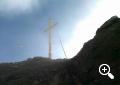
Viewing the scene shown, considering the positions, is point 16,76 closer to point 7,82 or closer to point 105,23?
point 7,82

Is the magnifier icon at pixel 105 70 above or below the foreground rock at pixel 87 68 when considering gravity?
below

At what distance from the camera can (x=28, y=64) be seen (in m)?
56.1

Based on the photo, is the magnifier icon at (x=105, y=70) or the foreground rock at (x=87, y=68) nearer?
the magnifier icon at (x=105, y=70)

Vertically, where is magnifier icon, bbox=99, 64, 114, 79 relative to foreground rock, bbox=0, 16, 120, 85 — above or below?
below

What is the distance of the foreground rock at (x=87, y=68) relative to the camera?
112ft

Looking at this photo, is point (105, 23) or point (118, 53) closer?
point (118, 53)

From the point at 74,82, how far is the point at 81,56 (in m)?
4.14

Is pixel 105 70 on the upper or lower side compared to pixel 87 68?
lower

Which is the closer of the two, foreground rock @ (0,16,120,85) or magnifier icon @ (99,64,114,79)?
magnifier icon @ (99,64,114,79)

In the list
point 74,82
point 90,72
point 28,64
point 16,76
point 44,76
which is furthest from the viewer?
point 28,64

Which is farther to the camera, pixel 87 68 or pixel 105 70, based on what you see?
pixel 87 68

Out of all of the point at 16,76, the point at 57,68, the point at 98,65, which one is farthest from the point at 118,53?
the point at 16,76

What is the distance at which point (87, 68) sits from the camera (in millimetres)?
36469

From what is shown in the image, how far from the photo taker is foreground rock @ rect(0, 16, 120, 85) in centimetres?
3403
